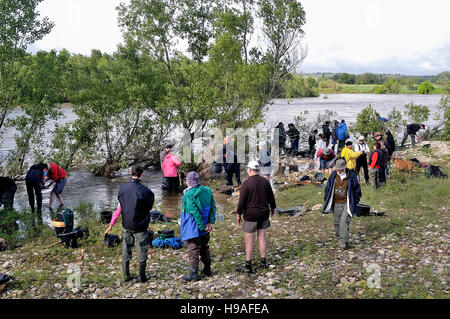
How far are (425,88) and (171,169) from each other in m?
90.7

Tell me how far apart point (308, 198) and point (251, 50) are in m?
16.7

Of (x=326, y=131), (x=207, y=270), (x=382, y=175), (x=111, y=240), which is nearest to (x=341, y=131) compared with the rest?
(x=326, y=131)

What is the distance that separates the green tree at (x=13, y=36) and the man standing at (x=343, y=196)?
13.7 metres

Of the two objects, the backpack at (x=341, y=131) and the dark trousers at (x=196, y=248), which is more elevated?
the backpack at (x=341, y=131)

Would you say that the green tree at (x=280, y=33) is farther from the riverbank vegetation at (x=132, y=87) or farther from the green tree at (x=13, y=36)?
the green tree at (x=13, y=36)

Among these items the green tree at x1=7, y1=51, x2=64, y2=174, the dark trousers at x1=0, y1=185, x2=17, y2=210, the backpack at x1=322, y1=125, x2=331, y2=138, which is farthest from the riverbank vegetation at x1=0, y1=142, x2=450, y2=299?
the backpack at x1=322, y1=125, x2=331, y2=138

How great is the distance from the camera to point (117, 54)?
20875 mm

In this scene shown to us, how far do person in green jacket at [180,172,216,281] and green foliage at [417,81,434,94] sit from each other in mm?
94786

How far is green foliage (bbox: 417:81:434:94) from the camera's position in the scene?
289 ft

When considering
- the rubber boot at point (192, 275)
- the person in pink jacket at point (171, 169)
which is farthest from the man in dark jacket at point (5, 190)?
the rubber boot at point (192, 275)

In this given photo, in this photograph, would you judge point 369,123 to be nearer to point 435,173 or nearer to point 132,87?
point 435,173

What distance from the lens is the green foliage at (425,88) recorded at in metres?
88.2

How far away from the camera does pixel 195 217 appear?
20.4 ft
